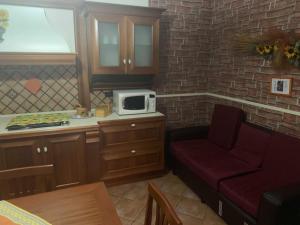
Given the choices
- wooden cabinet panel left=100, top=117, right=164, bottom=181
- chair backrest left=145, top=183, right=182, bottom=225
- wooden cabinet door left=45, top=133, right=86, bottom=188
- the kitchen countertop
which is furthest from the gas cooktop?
chair backrest left=145, top=183, right=182, bottom=225

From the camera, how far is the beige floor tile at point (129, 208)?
2301 mm

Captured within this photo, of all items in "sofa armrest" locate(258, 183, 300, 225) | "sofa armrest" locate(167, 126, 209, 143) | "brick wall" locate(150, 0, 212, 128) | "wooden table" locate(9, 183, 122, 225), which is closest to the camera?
"wooden table" locate(9, 183, 122, 225)

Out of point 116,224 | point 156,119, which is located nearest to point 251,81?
point 156,119

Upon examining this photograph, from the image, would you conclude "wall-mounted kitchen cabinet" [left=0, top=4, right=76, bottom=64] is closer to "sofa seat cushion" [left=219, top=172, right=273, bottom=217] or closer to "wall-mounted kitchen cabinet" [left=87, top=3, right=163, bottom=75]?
"wall-mounted kitchen cabinet" [left=87, top=3, right=163, bottom=75]

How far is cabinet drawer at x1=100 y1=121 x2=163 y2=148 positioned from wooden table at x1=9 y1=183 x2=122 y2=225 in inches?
50.4

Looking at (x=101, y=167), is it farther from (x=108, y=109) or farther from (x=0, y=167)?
(x=0, y=167)

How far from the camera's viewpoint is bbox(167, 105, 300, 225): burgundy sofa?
1617 mm

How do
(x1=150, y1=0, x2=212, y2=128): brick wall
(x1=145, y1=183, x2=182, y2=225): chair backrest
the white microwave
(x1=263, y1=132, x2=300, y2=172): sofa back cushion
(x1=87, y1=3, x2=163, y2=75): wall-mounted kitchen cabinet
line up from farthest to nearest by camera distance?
(x1=150, y1=0, x2=212, y2=128): brick wall
the white microwave
(x1=87, y1=3, x2=163, y2=75): wall-mounted kitchen cabinet
(x1=263, y1=132, x2=300, y2=172): sofa back cushion
(x1=145, y1=183, x2=182, y2=225): chair backrest

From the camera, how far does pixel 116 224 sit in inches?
42.1

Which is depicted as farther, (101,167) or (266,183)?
(101,167)

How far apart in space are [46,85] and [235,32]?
2.39 metres

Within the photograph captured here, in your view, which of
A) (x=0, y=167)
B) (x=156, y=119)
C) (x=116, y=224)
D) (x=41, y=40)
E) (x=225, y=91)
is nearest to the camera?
(x=116, y=224)

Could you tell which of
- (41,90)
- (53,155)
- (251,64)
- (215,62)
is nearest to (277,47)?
(251,64)

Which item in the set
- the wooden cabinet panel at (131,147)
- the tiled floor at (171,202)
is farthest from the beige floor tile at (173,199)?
the wooden cabinet panel at (131,147)
